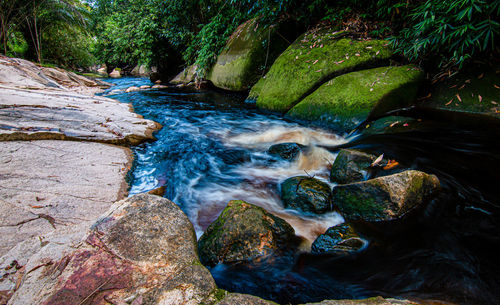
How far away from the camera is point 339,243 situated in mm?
2258

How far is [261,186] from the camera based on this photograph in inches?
143

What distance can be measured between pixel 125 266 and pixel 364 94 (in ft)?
15.5

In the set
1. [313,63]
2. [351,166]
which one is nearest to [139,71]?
[313,63]

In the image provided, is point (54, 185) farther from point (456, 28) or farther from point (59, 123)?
point (456, 28)

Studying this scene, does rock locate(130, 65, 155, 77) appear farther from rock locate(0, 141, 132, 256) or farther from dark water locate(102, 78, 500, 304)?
rock locate(0, 141, 132, 256)

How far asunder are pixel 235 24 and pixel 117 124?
708 cm

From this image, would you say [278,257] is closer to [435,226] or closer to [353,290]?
[353,290]

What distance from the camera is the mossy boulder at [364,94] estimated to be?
14.4 feet

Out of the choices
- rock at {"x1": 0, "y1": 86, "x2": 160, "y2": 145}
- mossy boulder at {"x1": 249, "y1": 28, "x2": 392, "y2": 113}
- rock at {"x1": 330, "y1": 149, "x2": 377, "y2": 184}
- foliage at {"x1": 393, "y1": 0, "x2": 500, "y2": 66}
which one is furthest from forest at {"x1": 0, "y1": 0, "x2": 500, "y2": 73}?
rock at {"x1": 0, "y1": 86, "x2": 160, "y2": 145}

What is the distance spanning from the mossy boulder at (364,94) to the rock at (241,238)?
3213 mm

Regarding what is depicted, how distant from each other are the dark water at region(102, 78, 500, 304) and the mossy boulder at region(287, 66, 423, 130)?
41cm

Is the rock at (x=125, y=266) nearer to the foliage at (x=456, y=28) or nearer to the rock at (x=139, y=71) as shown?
the foliage at (x=456, y=28)

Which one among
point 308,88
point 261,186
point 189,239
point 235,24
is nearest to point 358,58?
point 308,88

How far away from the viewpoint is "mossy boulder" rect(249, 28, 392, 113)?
16.8ft
